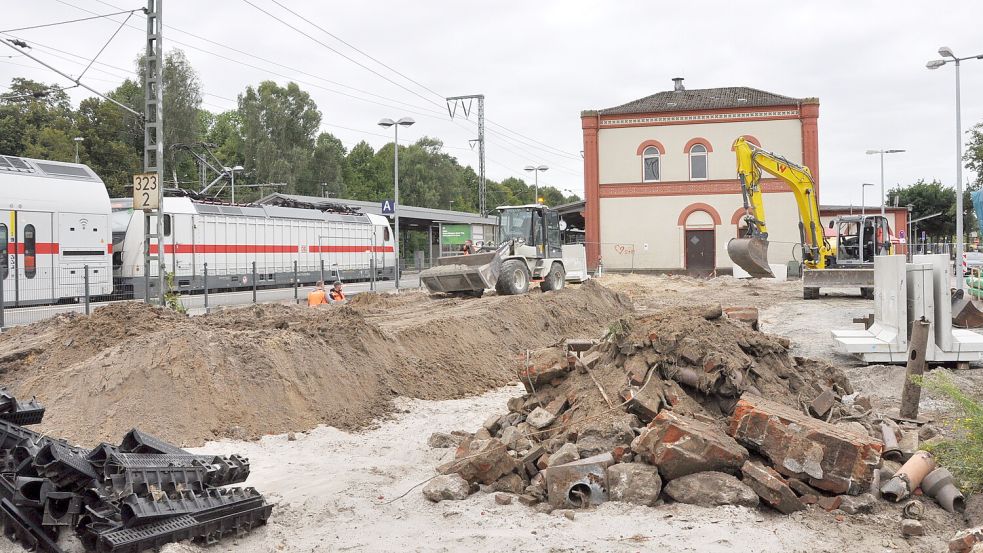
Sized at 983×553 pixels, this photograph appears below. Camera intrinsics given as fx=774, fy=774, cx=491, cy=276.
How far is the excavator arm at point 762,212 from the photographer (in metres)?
21.0

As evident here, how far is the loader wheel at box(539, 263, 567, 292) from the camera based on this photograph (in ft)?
73.9

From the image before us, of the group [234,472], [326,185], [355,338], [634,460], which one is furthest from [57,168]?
[326,185]

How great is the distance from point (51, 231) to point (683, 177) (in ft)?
97.7

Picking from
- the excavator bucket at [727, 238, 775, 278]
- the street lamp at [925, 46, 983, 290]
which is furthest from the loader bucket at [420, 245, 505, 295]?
the street lamp at [925, 46, 983, 290]

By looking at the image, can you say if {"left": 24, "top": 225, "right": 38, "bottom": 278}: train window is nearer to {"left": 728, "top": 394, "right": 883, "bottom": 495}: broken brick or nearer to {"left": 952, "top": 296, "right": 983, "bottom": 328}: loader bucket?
{"left": 728, "top": 394, "right": 883, "bottom": 495}: broken brick

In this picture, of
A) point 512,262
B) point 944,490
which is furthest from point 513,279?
point 944,490

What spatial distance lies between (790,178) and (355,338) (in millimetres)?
17681

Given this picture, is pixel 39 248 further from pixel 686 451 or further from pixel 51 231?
pixel 686 451

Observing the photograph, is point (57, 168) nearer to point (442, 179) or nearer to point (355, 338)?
point (355, 338)

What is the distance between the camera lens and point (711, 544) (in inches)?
205

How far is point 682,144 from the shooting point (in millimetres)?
40312

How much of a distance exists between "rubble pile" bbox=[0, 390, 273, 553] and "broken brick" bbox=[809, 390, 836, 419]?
5200mm

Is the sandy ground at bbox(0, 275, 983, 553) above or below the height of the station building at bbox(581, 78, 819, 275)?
below

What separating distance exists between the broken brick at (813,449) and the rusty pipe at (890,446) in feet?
1.88
